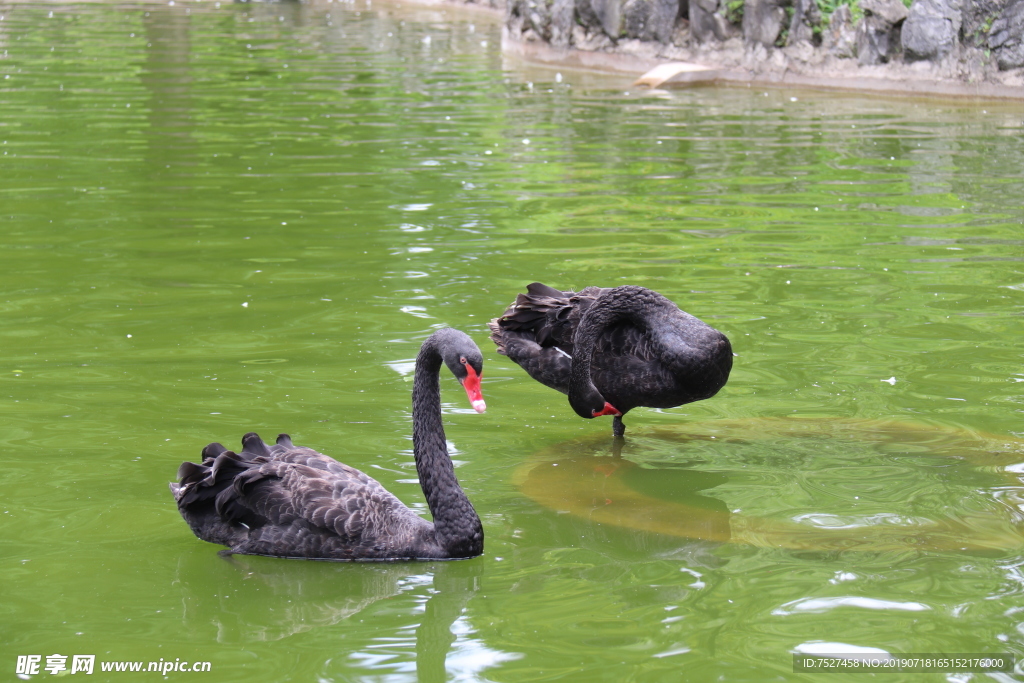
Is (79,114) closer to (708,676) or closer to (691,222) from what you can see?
(691,222)

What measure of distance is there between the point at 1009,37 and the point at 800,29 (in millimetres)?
2911

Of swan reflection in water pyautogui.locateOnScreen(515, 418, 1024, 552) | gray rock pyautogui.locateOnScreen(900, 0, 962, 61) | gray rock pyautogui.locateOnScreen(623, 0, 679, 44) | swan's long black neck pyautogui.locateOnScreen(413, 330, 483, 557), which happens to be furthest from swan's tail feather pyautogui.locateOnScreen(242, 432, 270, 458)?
gray rock pyautogui.locateOnScreen(623, 0, 679, 44)

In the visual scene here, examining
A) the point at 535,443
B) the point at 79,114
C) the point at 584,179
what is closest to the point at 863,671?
the point at 535,443

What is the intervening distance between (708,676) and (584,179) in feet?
26.2

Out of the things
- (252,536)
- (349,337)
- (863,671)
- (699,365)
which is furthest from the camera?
(349,337)

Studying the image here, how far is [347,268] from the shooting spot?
7668 mm

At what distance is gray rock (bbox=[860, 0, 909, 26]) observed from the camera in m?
15.2

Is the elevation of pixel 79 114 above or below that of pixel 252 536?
above

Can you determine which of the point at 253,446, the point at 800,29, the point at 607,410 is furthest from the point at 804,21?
the point at 253,446

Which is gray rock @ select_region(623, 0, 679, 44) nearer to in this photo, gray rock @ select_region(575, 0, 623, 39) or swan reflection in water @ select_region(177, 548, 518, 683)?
gray rock @ select_region(575, 0, 623, 39)

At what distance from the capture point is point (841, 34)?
1594 centimetres

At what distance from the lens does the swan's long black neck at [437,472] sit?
12.5 ft

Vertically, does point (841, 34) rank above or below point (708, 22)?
below

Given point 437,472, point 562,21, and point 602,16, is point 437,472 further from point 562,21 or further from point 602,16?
point 562,21
